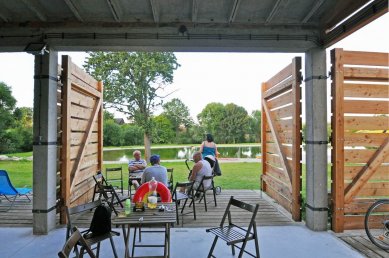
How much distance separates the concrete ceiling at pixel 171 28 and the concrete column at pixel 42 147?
0.50m

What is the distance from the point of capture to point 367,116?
5.04 meters

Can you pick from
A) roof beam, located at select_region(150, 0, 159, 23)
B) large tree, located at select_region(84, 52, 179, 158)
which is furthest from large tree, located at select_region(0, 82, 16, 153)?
roof beam, located at select_region(150, 0, 159, 23)

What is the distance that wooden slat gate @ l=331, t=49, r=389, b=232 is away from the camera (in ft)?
16.1

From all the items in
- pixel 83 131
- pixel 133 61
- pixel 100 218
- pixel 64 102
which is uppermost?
pixel 133 61

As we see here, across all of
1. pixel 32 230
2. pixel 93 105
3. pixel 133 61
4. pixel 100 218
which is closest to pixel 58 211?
pixel 32 230

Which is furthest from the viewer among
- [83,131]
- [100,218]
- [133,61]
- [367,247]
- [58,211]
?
[133,61]

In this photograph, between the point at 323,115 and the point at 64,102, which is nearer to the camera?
the point at 323,115

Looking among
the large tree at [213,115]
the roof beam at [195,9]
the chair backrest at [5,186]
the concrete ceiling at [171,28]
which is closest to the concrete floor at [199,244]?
the chair backrest at [5,186]

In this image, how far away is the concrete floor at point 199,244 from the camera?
4.06 metres

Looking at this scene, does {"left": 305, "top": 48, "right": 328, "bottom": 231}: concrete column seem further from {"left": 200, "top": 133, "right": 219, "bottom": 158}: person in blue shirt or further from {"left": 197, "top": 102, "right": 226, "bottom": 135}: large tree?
{"left": 197, "top": 102, "right": 226, "bottom": 135}: large tree

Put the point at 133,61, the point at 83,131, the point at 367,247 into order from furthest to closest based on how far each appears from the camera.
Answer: the point at 133,61 < the point at 83,131 < the point at 367,247

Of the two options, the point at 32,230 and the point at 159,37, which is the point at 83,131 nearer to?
the point at 32,230

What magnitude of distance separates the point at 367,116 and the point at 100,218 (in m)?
4.38

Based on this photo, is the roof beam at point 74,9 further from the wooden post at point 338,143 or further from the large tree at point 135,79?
the large tree at point 135,79
